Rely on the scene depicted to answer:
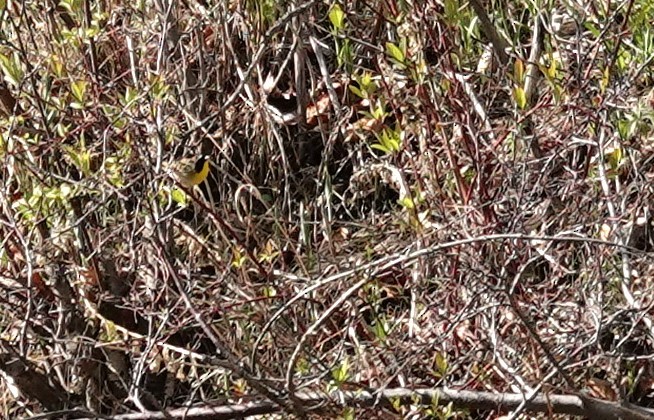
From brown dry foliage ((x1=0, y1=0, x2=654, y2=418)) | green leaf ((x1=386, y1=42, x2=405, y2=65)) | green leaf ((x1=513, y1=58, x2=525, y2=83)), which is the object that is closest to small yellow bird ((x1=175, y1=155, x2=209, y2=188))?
brown dry foliage ((x1=0, y1=0, x2=654, y2=418))

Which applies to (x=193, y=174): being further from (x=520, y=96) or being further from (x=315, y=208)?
(x=520, y=96)

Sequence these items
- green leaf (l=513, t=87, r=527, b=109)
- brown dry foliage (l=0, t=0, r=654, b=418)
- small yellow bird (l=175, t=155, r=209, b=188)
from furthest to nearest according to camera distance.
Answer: small yellow bird (l=175, t=155, r=209, b=188)
brown dry foliage (l=0, t=0, r=654, b=418)
green leaf (l=513, t=87, r=527, b=109)

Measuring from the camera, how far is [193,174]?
365cm

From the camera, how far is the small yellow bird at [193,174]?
3.60 meters

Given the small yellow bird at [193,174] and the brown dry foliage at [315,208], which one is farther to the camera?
the small yellow bird at [193,174]

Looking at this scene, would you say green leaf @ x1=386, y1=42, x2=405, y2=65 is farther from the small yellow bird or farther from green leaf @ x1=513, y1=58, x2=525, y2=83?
the small yellow bird

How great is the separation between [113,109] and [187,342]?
801 mm

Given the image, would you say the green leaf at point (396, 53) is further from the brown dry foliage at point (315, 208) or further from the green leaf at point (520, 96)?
the green leaf at point (520, 96)

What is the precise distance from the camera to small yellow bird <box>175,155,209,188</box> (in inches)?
142

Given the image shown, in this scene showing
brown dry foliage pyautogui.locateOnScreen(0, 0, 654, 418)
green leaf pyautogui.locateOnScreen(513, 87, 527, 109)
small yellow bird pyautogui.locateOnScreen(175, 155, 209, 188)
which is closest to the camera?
green leaf pyautogui.locateOnScreen(513, 87, 527, 109)

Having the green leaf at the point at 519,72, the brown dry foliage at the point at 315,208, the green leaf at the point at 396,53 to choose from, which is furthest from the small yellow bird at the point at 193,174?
the green leaf at the point at 519,72

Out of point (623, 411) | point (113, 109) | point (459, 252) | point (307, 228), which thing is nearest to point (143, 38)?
point (113, 109)

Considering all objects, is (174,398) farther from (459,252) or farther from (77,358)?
(459,252)

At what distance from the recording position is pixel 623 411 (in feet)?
10.2
